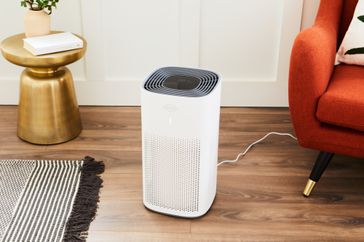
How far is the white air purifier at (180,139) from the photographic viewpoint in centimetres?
161

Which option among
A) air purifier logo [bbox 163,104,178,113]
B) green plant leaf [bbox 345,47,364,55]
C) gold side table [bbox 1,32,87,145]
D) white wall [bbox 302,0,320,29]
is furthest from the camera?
white wall [bbox 302,0,320,29]

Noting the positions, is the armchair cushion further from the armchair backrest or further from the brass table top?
the brass table top

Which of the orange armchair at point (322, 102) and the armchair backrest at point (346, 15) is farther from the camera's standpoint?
the armchair backrest at point (346, 15)

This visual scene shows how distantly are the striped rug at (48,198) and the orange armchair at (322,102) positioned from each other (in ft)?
2.71

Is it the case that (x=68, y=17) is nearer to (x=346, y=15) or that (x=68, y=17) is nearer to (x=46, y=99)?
(x=46, y=99)

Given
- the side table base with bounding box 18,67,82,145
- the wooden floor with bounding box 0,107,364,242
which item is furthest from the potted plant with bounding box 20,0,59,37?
the wooden floor with bounding box 0,107,364,242

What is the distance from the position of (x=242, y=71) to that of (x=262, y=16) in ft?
0.98

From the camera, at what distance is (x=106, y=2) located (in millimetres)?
2441

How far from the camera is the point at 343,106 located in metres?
1.71

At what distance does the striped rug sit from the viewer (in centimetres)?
171

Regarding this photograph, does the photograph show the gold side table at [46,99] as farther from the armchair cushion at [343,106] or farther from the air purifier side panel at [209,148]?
the armchair cushion at [343,106]

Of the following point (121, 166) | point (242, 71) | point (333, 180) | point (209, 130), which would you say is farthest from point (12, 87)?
point (333, 180)

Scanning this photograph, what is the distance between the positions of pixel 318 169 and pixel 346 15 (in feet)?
2.40

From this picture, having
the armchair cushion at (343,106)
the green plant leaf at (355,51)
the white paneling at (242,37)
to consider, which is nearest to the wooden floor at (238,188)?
the white paneling at (242,37)
